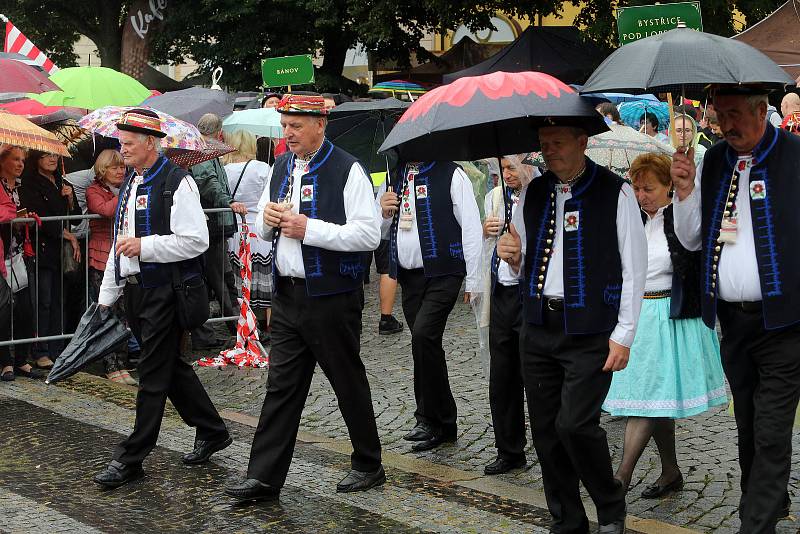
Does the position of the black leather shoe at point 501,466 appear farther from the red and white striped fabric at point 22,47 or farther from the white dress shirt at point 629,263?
the red and white striped fabric at point 22,47

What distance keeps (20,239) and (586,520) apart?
5.75 m

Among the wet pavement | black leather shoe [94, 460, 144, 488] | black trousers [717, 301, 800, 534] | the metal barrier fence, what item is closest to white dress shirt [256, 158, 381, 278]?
the wet pavement

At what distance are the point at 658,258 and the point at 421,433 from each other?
6.41ft

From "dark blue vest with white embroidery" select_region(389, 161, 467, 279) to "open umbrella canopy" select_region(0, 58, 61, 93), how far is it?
19.0 feet

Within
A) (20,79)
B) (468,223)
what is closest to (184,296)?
(468,223)

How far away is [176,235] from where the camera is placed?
21.7 feet

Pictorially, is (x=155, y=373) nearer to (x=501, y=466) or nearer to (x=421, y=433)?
(x=421, y=433)

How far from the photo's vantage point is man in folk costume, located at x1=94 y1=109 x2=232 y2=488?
6.57 m

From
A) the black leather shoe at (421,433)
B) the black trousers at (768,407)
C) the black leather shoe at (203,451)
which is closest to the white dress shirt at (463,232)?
the black leather shoe at (421,433)

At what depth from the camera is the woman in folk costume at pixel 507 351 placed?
Answer: 670 cm

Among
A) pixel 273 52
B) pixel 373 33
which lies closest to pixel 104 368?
pixel 373 33

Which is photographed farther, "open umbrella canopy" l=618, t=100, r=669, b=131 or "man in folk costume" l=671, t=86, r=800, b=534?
"open umbrella canopy" l=618, t=100, r=669, b=131

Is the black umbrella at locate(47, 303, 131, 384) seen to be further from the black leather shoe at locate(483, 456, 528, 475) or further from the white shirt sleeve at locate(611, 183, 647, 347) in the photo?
the white shirt sleeve at locate(611, 183, 647, 347)

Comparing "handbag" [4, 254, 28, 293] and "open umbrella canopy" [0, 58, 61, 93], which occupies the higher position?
"open umbrella canopy" [0, 58, 61, 93]
